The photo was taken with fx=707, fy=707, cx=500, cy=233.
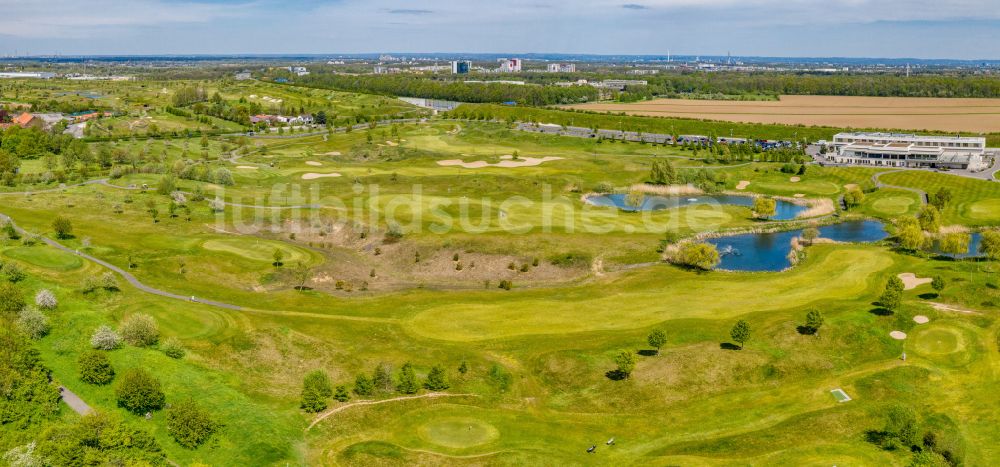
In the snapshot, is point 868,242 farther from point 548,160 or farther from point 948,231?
point 548,160

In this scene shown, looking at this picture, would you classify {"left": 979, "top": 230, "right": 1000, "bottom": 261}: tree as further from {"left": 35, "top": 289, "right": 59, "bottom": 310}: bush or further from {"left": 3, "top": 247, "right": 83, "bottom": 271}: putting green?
{"left": 3, "top": 247, "right": 83, "bottom": 271}: putting green

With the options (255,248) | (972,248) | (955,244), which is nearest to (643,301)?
(955,244)

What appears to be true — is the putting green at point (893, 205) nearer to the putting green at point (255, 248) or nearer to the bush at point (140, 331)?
the putting green at point (255, 248)

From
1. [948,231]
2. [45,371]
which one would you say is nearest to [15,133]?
[45,371]

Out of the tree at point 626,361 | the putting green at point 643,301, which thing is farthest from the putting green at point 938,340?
the tree at point 626,361

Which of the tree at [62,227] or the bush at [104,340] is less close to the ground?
the tree at [62,227]
